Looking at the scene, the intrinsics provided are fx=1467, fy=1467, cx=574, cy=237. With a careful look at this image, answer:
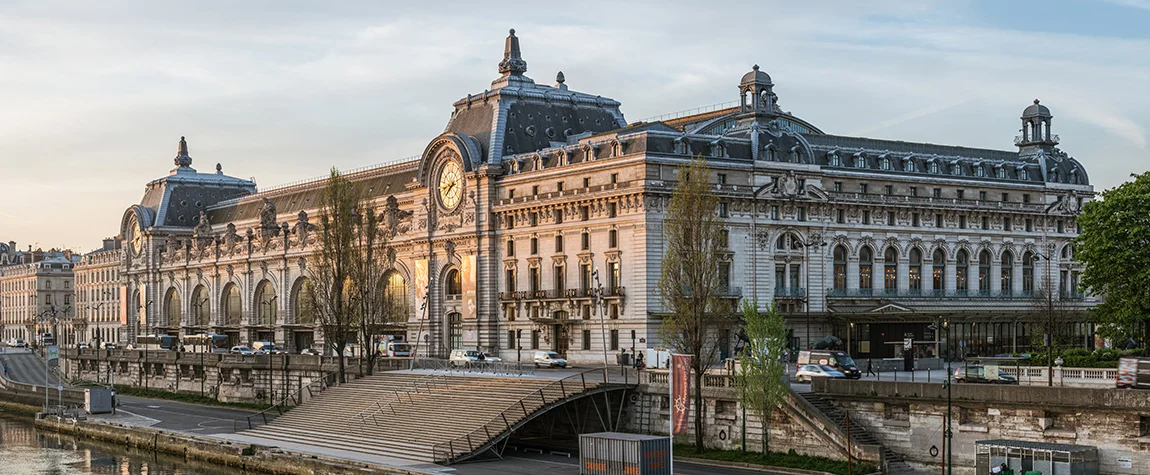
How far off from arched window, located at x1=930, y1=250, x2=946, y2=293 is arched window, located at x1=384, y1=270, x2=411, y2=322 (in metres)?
49.0

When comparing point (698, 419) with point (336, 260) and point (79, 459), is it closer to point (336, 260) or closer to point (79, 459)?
point (336, 260)

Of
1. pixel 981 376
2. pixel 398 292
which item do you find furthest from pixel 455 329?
pixel 981 376

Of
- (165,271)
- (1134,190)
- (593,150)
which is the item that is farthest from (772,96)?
(165,271)

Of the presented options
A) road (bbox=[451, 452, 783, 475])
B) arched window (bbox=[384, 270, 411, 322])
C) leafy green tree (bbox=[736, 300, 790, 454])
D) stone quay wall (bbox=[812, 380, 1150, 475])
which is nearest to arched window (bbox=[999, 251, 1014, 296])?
arched window (bbox=[384, 270, 411, 322])

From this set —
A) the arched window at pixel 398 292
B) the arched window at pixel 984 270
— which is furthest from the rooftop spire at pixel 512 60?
the arched window at pixel 984 270

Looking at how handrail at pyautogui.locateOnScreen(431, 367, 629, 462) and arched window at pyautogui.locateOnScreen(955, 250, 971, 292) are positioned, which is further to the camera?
arched window at pyautogui.locateOnScreen(955, 250, 971, 292)

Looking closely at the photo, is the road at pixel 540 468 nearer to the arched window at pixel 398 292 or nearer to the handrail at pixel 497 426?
the handrail at pixel 497 426

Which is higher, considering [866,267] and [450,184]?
[450,184]

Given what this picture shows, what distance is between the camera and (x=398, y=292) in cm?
14238

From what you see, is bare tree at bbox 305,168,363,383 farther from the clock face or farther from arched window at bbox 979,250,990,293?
arched window at bbox 979,250,990,293

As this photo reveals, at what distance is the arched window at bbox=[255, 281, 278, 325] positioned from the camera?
543 ft

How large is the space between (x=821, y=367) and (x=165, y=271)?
12838 cm

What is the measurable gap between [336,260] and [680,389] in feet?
135

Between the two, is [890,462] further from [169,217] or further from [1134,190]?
[169,217]
